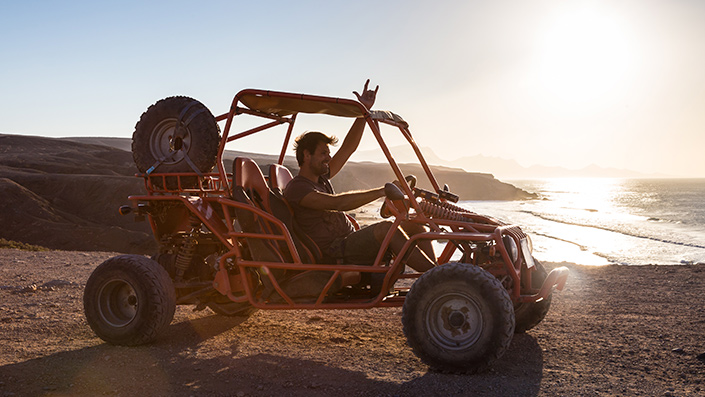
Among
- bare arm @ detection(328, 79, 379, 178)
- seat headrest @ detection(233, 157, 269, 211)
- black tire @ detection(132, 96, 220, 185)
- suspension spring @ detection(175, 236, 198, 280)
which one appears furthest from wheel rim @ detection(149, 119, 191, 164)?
bare arm @ detection(328, 79, 379, 178)

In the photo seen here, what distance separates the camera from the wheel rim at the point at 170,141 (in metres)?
6.17

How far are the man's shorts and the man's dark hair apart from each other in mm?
937

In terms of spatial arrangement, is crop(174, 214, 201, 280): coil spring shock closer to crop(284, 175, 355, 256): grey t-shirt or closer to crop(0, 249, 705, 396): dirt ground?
crop(0, 249, 705, 396): dirt ground

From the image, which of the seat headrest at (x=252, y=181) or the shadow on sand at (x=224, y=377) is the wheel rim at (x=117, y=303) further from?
the seat headrest at (x=252, y=181)

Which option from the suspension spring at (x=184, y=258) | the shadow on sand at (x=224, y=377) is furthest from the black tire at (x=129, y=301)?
the suspension spring at (x=184, y=258)

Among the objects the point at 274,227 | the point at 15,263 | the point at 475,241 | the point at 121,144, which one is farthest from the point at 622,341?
the point at 121,144

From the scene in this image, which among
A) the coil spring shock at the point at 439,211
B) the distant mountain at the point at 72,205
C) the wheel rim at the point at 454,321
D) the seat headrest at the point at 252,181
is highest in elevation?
the seat headrest at the point at 252,181

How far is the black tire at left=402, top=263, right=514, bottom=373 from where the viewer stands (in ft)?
15.6

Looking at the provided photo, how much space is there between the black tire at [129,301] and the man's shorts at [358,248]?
1744 millimetres

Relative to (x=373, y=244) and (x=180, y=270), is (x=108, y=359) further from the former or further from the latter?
(x=373, y=244)

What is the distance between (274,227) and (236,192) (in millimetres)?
525

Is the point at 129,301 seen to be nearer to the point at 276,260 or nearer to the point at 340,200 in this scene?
the point at 276,260

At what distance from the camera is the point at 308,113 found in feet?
20.9

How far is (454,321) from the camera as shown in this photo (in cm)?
495
